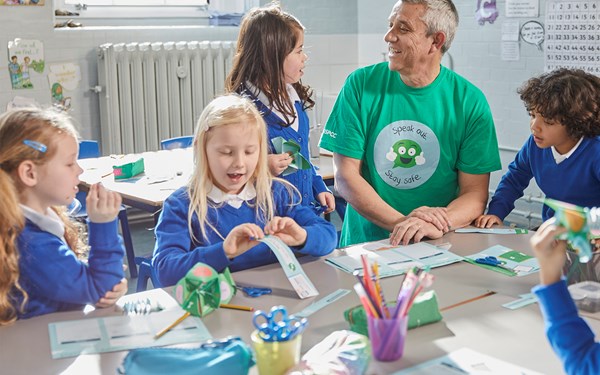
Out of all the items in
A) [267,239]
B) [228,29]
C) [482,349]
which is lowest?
[482,349]

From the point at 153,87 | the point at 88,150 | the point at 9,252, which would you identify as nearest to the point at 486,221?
the point at 9,252

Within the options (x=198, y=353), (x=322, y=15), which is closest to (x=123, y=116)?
(x=322, y=15)

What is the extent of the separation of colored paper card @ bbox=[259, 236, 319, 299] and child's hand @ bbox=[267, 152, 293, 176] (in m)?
0.80

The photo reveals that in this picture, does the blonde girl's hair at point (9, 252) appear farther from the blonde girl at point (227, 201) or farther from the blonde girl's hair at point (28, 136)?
the blonde girl at point (227, 201)

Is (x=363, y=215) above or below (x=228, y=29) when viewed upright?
below

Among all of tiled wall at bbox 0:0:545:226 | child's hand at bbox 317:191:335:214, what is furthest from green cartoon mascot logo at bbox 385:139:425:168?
tiled wall at bbox 0:0:545:226

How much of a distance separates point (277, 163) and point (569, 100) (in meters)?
1.03

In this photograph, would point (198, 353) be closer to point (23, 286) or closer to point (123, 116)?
point (23, 286)

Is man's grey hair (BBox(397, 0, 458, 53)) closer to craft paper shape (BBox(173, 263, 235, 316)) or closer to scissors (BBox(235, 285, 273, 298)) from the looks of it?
scissors (BBox(235, 285, 273, 298))

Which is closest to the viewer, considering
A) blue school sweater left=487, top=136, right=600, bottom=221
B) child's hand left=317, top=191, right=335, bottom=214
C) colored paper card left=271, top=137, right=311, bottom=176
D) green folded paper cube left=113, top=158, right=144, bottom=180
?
blue school sweater left=487, top=136, right=600, bottom=221

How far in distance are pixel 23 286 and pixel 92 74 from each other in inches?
155

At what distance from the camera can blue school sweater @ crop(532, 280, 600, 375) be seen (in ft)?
4.52

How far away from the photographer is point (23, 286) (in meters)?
1.86

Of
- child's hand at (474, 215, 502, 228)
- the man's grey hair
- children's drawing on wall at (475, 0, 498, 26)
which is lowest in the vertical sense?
child's hand at (474, 215, 502, 228)
